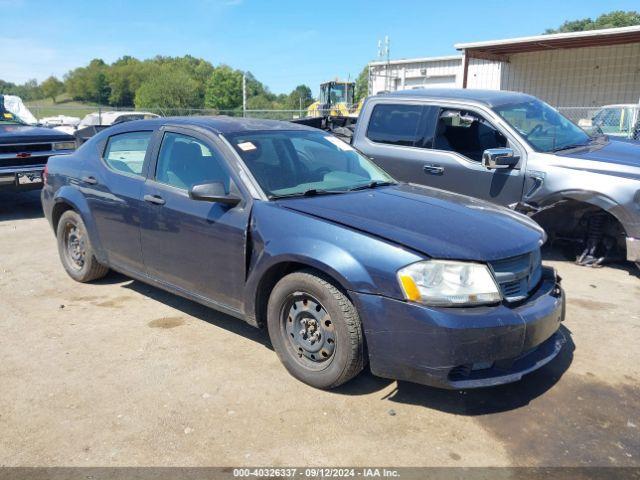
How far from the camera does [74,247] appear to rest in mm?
5566

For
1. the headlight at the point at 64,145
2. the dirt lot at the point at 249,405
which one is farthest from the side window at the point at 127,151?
the headlight at the point at 64,145

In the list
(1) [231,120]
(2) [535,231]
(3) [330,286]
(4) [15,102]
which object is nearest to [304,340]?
(3) [330,286]

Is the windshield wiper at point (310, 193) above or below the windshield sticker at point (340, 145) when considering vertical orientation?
below

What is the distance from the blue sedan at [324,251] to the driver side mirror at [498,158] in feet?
5.73

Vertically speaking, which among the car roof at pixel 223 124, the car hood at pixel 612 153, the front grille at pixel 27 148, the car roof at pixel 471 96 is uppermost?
the car roof at pixel 471 96

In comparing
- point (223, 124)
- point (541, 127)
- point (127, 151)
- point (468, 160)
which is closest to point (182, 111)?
point (468, 160)

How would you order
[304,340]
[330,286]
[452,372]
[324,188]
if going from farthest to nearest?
[324,188]
[304,340]
[330,286]
[452,372]

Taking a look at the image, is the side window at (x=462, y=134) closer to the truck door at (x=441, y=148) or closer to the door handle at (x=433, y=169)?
the truck door at (x=441, y=148)

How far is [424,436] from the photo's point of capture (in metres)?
3.02

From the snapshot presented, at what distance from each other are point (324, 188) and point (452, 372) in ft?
5.45

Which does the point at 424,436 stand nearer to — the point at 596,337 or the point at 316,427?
the point at 316,427

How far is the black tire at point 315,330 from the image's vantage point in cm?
320

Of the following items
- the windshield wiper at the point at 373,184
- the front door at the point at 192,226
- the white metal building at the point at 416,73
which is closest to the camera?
the front door at the point at 192,226

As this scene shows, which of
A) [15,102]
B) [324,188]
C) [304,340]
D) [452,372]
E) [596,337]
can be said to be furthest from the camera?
[15,102]
